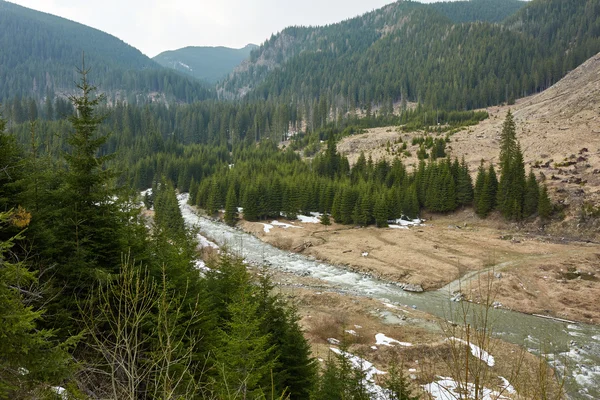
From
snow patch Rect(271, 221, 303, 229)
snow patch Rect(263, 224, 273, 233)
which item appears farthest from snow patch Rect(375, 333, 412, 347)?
snow patch Rect(271, 221, 303, 229)

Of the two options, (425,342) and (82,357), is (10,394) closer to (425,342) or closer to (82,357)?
(82,357)

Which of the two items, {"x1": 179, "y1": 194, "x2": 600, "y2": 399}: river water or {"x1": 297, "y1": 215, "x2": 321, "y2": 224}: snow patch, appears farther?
{"x1": 297, "y1": 215, "x2": 321, "y2": 224}: snow patch

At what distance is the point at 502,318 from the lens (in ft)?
92.8

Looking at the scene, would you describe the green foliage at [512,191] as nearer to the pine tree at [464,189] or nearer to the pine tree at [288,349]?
the pine tree at [464,189]

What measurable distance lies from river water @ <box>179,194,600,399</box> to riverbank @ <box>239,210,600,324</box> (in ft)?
5.39

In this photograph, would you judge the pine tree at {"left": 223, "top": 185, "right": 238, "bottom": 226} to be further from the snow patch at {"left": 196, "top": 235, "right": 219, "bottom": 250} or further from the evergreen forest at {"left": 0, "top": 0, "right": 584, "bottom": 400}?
the snow patch at {"left": 196, "top": 235, "right": 219, "bottom": 250}

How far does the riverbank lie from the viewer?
31062 millimetres

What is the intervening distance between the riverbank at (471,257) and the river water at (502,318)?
1.64 metres

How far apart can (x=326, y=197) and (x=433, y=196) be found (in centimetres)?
2125

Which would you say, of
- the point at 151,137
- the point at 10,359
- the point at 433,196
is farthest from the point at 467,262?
the point at 151,137

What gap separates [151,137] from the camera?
11575cm

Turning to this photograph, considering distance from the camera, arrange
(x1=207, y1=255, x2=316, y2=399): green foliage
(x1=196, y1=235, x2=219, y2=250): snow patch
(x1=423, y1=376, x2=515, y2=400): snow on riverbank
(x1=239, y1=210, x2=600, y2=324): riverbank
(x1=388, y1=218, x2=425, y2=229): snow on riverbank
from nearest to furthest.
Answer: (x1=423, y1=376, x2=515, y2=400): snow on riverbank, (x1=207, y1=255, x2=316, y2=399): green foliage, (x1=239, y1=210, x2=600, y2=324): riverbank, (x1=196, y1=235, x2=219, y2=250): snow patch, (x1=388, y1=218, x2=425, y2=229): snow on riverbank

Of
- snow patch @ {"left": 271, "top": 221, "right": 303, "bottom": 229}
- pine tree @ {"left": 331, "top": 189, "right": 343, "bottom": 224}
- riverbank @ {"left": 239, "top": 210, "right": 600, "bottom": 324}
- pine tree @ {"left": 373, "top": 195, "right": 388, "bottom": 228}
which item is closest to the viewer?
riverbank @ {"left": 239, "top": 210, "right": 600, "bottom": 324}

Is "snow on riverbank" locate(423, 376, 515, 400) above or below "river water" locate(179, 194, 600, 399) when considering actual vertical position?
above
